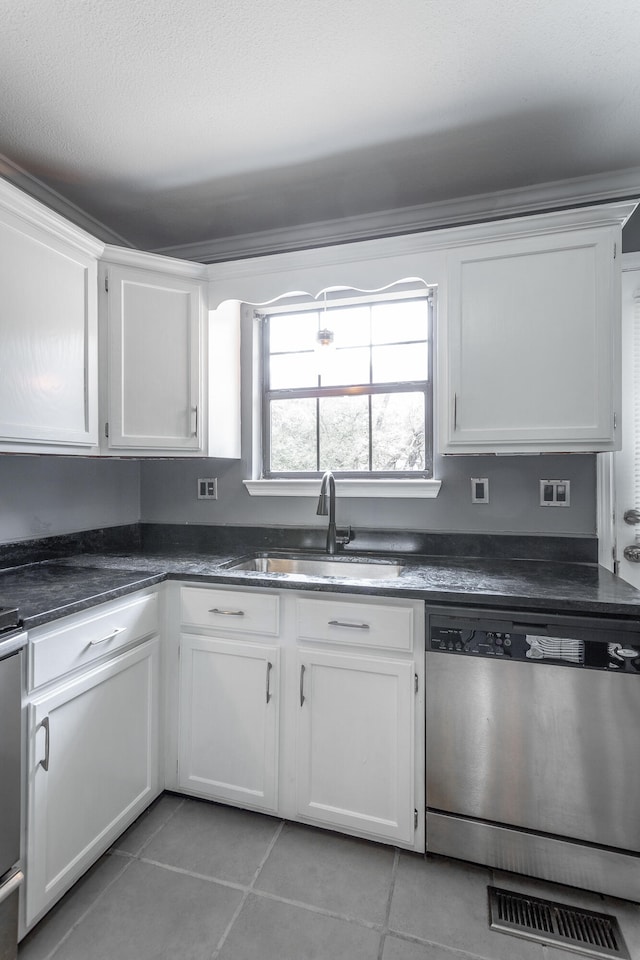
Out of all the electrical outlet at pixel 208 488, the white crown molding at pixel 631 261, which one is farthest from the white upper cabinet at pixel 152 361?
the white crown molding at pixel 631 261

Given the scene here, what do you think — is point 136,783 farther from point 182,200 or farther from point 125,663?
point 182,200

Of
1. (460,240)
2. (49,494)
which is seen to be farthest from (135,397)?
(460,240)

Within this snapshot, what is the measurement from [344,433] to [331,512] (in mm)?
478

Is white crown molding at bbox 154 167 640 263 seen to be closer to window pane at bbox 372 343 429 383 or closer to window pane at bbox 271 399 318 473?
window pane at bbox 372 343 429 383

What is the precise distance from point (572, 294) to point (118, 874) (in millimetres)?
2499

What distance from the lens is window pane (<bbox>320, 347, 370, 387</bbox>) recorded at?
2.48 meters

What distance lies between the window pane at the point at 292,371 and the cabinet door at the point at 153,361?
0.47m

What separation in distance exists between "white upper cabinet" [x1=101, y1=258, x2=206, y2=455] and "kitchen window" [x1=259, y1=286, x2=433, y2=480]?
466 mm

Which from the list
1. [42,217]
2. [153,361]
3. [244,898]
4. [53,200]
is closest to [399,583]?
[244,898]

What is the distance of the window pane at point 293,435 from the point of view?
2.58 metres

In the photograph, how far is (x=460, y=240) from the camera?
195cm

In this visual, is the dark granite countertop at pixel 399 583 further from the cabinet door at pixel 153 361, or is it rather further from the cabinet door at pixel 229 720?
the cabinet door at pixel 153 361

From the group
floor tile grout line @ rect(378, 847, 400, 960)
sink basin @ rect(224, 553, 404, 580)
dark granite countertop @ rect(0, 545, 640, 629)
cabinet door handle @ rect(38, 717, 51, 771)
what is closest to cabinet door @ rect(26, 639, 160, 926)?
cabinet door handle @ rect(38, 717, 51, 771)

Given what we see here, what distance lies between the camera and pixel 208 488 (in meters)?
2.64
